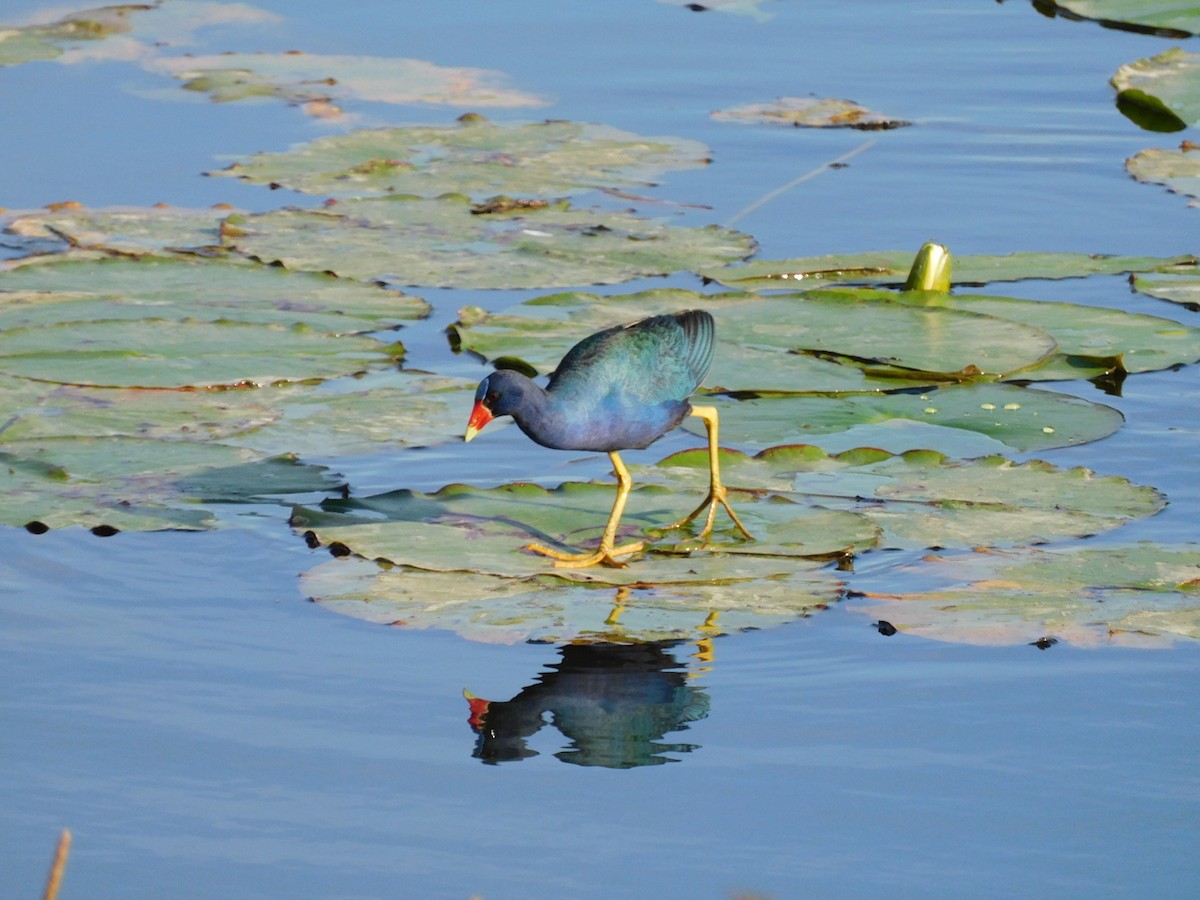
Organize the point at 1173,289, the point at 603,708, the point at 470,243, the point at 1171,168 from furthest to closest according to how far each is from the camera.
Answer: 1. the point at 1171,168
2. the point at 470,243
3. the point at 1173,289
4. the point at 603,708

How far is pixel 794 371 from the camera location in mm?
5164

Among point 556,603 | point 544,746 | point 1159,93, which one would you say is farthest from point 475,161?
point 544,746

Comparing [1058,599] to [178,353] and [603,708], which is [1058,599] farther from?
[178,353]

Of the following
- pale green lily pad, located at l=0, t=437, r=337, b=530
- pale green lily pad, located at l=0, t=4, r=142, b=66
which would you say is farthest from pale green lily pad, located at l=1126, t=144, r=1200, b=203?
pale green lily pad, located at l=0, t=4, r=142, b=66

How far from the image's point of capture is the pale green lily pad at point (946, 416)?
15.7ft

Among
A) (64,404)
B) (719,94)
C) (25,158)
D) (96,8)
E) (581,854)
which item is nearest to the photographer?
(581,854)

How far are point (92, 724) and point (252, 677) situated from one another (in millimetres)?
333

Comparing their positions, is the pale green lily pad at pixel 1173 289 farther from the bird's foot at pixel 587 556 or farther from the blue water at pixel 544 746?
the bird's foot at pixel 587 556

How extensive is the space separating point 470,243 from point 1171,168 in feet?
9.41

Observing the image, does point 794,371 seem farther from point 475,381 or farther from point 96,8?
point 96,8

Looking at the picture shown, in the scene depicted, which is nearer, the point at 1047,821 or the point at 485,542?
the point at 1047,821

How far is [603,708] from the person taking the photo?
3512 mm

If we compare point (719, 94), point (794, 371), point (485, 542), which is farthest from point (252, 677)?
point (719, 94)

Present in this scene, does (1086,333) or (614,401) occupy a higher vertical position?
(614,401)
